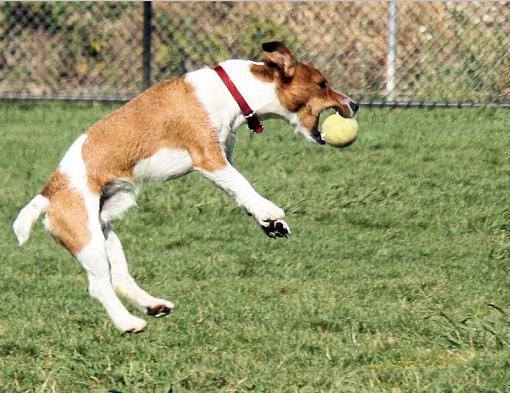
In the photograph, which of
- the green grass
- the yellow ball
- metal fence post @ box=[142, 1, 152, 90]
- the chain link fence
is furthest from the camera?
metal fence post @ box=[142, 1, 152, 90]

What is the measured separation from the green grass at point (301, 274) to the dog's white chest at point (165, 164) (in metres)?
0.73

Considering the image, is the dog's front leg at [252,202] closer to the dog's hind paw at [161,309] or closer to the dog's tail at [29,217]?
the dog's hind paw at [161,309]

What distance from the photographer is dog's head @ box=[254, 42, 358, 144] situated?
21.2ft

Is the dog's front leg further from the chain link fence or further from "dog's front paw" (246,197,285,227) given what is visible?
the chain link fence

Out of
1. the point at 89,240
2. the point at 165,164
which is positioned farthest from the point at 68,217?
the point at 165,164

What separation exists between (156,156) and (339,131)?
1.05 m

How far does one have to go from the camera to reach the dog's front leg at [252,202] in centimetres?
599

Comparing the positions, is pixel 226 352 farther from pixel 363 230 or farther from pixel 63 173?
pixel 363 230

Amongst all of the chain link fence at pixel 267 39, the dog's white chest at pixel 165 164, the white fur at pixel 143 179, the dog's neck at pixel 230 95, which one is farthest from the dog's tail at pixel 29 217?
the chain link fence at pixel 267 39

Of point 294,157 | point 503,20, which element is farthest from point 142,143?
point 503,20

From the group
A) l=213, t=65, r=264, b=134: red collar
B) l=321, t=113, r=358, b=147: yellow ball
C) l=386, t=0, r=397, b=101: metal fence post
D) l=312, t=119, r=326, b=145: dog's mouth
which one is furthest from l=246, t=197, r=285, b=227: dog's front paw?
l=386, t=0, r=397, b=101: metal fence post

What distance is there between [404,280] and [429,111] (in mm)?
4575

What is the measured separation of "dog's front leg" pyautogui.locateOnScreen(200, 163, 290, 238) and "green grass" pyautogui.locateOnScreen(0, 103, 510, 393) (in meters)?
0.52

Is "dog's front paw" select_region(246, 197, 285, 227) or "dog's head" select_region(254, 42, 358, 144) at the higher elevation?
"dog's head" select_region(254, 42, 358, 144)
